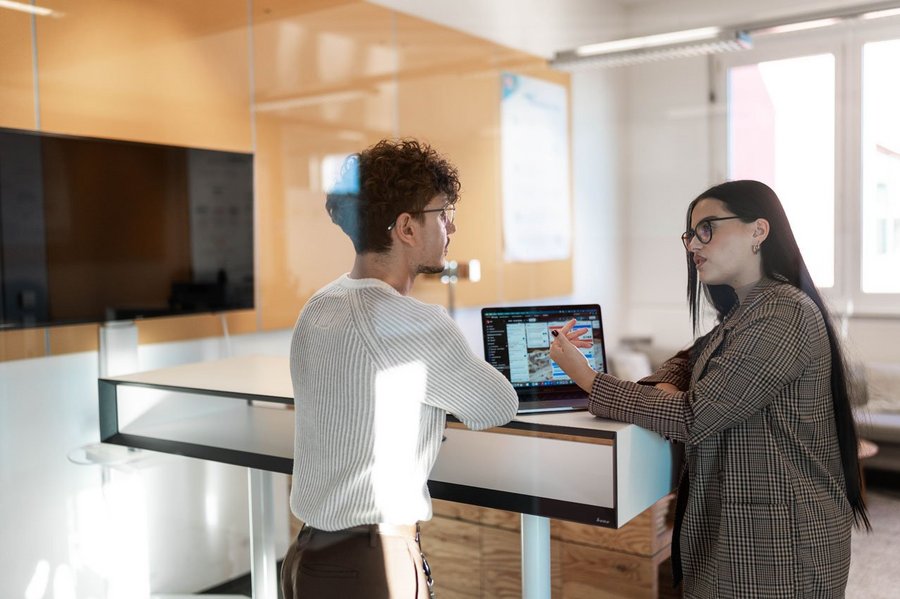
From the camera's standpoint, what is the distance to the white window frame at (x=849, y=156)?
6.98ft

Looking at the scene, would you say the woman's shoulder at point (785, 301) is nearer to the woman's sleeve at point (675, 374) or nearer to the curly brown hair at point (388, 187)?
the woman's sleeve at point (675, 374)

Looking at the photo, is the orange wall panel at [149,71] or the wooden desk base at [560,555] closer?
the wooden desk base at [560,555]

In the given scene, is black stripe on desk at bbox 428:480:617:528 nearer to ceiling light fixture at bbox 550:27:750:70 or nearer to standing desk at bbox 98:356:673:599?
standing desk at bbox 98:356:673:599

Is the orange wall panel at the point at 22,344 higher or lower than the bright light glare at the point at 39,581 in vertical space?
higher

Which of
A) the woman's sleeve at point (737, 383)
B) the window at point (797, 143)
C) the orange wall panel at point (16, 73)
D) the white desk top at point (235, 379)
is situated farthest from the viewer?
the orange wall panel at point (16, 73)

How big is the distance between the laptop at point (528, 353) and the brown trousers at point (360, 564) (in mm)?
414

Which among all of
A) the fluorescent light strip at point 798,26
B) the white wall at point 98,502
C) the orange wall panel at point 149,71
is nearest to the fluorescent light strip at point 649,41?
the fluorescent light strip at point 798,26

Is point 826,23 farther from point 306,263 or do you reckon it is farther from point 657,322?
point 306,263

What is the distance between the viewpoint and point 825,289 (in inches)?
83.6

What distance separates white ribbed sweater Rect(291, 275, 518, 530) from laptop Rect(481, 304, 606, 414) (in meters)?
0.29

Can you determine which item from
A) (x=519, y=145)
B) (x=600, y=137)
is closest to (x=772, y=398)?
(x=600, y=137)

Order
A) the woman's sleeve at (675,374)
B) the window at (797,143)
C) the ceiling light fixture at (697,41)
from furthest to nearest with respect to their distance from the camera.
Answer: the ceiling light fixture at (697,41) → the window at (797,143) → the woman's sleeve at (675,374)

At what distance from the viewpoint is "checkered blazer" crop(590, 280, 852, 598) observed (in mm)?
1457

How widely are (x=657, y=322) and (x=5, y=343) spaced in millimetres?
1912
